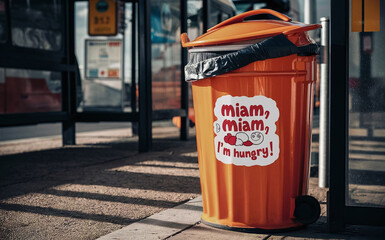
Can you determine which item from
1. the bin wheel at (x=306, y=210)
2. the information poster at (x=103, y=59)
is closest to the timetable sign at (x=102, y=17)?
the information poster at (x=103, y=59)

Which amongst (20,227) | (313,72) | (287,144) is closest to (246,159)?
(287,144)

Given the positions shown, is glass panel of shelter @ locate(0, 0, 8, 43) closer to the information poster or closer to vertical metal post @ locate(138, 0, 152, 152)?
vertical metal post @ locate(138, 0, 152, 152)

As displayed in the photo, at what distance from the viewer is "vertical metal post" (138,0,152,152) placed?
7.33 meters

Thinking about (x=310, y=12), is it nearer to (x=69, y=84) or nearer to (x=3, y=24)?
(x=3, y=24)

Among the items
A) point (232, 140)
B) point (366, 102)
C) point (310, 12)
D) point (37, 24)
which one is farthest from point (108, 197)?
point (37, 24)

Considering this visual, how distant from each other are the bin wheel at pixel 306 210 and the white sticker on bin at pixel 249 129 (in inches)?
13.2

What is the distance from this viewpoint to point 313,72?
340 centimetres

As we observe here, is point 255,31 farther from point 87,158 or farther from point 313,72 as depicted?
point 87,158

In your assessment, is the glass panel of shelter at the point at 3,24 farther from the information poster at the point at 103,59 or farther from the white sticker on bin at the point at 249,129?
the white sticker on bin at the point at 249,129

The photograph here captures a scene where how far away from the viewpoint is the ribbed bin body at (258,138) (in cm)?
319

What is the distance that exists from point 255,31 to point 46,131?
29.6 ft

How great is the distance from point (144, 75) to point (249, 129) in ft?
14.4

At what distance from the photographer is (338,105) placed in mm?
3225

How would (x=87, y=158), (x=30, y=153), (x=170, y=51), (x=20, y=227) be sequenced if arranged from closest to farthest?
(x=20, y=227)
(x=87, y=158)
(x=30, y=153)
(x=170, y=51)
